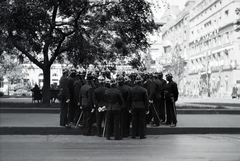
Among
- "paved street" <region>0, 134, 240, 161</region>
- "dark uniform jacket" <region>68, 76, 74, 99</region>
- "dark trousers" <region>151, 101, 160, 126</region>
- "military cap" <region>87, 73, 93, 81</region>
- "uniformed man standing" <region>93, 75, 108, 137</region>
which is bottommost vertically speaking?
"paved street" <region>0, 134, 240, 161</region>

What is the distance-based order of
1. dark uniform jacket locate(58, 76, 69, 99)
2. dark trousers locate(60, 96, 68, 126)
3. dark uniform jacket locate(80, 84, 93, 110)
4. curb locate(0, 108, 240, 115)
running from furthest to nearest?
curb locate(0, 108, 240, 115)
dark trousers locate(60, 96, 68, 126)
dark uniform jacket locate(58, 76, 69, 99)
dark uniform jacket locate(80, 84, 93, 110)

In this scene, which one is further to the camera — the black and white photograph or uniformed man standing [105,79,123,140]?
uniformed man standing [105,79,123,140]

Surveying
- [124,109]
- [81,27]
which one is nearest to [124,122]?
[124,109]

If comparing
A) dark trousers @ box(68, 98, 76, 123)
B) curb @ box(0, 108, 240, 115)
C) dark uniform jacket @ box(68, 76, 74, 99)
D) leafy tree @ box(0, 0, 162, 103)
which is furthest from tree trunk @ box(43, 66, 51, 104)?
dark uniform jacket @ box(68, 76, 74, 99)

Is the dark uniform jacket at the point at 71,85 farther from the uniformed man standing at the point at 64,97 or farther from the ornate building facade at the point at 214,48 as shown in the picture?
the ornate building facade at the point at 214,48

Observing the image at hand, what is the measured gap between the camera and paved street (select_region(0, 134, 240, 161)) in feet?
27.0

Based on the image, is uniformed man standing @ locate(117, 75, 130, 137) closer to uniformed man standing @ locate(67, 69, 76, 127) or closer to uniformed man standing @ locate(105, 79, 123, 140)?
uniformed man standing @ locate(105, 79, 123, 140)

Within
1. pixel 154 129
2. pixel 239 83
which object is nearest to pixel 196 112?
pixel 154 129

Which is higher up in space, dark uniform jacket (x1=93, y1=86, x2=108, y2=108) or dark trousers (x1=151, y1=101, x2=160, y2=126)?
dark uniform jacket (x1=93, y1=86, x2=108, y2=108)

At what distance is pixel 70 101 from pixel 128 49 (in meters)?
11.7

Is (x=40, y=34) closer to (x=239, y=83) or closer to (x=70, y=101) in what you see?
(x=70, y=101)

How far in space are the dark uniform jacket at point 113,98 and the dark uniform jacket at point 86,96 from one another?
104 centimetres

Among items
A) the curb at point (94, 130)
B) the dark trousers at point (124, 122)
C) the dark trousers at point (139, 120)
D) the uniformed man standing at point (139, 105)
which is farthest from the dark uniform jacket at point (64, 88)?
the dark trousers at point (139, 120)

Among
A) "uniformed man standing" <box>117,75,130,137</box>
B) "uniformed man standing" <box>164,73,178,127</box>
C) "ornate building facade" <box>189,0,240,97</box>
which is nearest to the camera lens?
"uniformed man standing" <box>117,75,130,137</box>
